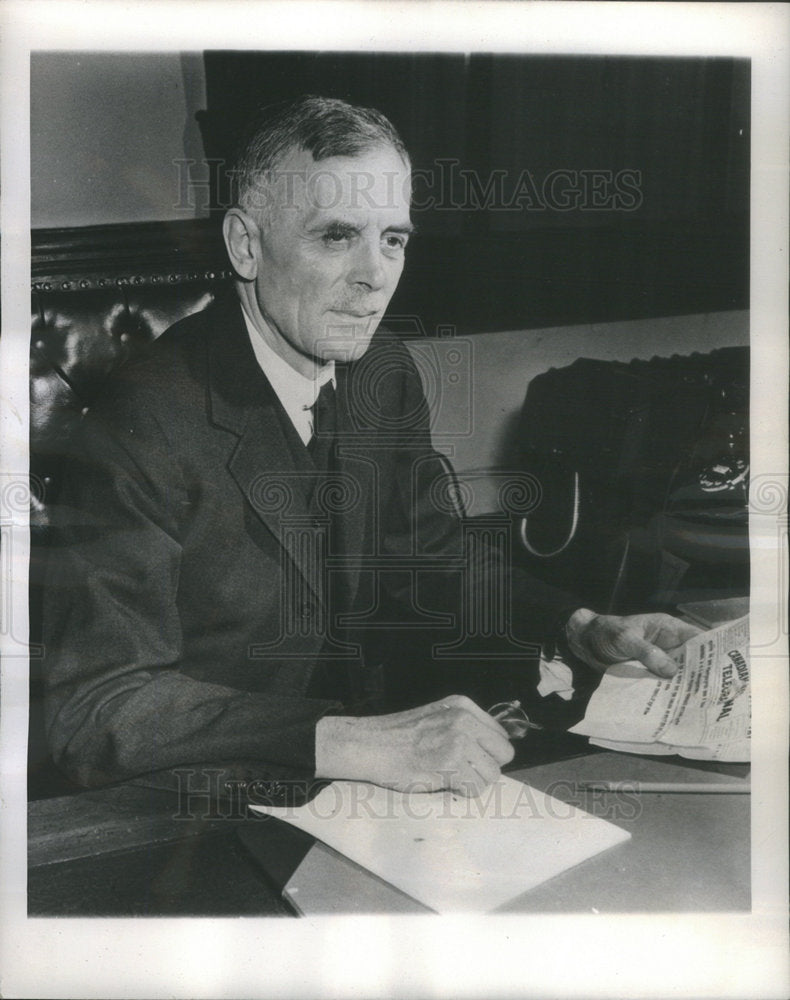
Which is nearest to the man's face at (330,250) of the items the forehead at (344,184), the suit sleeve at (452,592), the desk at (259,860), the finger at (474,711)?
the forehead at (344,184)

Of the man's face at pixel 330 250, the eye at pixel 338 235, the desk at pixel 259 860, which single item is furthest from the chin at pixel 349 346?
the desk at pixel 259 860

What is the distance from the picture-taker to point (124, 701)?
1.05 meters

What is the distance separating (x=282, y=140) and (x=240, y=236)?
0.12m

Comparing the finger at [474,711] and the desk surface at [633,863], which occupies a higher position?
the finger at [474,711]

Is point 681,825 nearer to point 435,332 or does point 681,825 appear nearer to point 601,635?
point 601,635

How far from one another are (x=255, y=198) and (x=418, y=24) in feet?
0.97

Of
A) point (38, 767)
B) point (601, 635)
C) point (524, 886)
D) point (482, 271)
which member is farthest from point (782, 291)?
point (38, 767)

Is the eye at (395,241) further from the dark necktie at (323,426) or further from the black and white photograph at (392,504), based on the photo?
the dark necktie at (323,426)

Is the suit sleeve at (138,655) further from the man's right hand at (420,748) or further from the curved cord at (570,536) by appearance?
the curved cord at (570,536)

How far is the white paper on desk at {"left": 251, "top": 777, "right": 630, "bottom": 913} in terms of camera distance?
3.48 ft

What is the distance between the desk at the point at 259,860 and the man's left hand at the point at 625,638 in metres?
0.11

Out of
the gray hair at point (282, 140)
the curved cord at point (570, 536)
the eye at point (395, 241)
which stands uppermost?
the gray hair at point (282, 140)

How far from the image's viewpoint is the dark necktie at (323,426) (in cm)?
108

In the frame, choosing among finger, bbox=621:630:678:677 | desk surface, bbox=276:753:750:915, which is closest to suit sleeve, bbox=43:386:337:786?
desk surface, bbox=276:753:750:915
